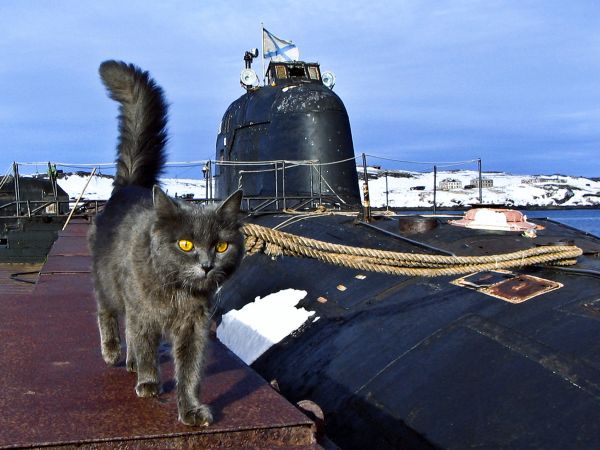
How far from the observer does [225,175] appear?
1620 cm

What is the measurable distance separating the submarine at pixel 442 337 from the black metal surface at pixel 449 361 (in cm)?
1

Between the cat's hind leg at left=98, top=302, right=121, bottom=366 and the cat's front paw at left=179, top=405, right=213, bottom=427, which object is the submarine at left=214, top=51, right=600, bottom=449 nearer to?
the cat's front paw at left=179, top=405, right=213, bottom=427

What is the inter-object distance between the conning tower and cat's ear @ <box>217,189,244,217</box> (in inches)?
398

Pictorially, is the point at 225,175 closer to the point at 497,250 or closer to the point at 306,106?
the point at 306,106

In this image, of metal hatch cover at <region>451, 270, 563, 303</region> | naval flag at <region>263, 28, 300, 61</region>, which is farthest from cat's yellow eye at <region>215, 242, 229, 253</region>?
naval flag at <region>263, 28, 300, 61</region>

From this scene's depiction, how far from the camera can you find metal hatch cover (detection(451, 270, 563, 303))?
16.4 feet

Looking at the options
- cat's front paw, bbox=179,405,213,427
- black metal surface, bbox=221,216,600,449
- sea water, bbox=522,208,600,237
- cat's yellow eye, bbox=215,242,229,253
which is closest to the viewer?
cat's front paw, bbox=179,405,213,427

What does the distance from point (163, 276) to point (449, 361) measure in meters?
2.32

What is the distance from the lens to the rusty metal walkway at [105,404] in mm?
2598

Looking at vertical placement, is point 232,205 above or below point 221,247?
above

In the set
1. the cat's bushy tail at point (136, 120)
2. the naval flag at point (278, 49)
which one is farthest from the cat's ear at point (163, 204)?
the naval flag at point (278, 49)

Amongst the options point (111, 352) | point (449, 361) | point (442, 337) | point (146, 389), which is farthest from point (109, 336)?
point (442, 337)

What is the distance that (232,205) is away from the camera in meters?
2.91

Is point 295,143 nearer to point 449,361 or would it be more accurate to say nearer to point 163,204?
point 449,361
